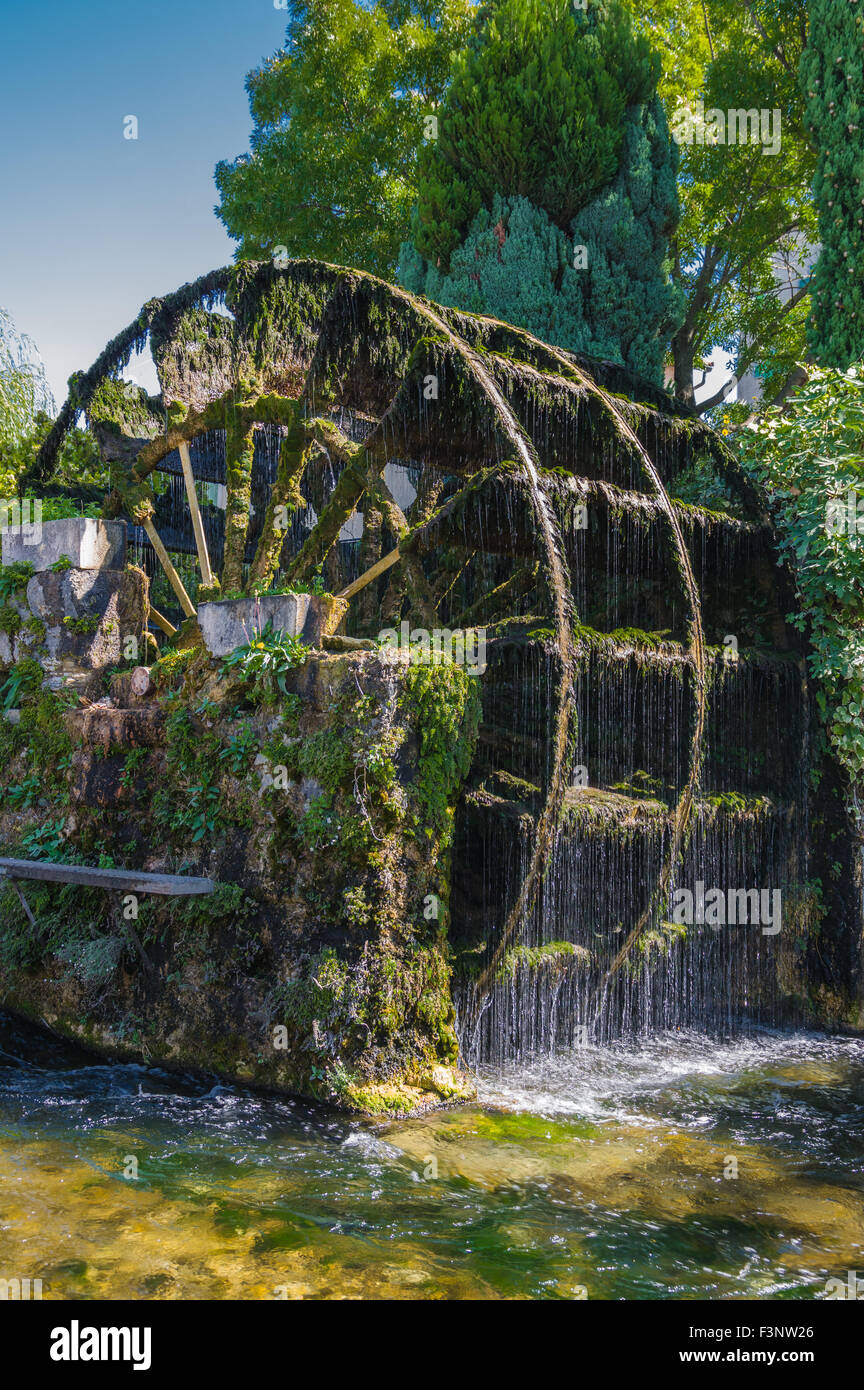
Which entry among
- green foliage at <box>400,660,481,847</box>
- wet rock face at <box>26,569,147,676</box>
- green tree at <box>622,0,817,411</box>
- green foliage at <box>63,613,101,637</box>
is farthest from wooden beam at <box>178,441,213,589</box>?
green tree at <box>622,0,817,411</box>

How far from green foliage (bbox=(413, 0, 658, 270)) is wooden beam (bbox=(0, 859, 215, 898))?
823cm

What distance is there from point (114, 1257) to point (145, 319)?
290 inches

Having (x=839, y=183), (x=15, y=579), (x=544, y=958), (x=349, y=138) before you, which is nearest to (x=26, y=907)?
(x=15, y=579)

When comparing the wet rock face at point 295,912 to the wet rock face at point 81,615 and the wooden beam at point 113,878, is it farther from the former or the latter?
the wet rock face at point 81,615

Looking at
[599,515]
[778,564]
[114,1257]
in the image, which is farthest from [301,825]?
[778,564]

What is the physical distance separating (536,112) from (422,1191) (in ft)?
32.5

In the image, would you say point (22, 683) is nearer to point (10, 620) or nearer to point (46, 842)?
point (10, 620)

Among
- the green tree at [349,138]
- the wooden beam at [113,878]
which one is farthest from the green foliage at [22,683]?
the green tree at [349,138]

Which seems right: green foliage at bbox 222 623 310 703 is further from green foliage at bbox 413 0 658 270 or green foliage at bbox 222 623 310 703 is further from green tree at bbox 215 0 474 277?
green tree at bbox 215 0 474 277

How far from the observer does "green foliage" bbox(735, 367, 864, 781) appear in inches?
267

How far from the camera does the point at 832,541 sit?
6727 millimetres

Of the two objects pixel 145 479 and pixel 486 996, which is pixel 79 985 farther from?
pixel 145 479

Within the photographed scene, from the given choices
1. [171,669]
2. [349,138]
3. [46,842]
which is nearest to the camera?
[46,842]

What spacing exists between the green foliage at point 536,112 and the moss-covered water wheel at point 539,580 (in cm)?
311
